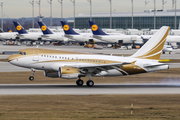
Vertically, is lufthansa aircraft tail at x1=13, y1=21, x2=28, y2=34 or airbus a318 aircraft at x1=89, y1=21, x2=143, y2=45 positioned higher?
lufthansa aircraft tail at x1=13, y1=21, x2=28, y2=34

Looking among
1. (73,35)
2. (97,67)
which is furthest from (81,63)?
(73,35)

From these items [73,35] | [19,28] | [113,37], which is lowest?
[113,37]

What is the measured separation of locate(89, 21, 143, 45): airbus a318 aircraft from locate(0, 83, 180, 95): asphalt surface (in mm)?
101781

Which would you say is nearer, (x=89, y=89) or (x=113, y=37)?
(x=89, y=89)

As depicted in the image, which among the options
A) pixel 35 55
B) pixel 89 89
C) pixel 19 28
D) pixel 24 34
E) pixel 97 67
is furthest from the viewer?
pixel 24 34

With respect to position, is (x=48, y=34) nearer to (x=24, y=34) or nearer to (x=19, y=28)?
(x=24, y=34)

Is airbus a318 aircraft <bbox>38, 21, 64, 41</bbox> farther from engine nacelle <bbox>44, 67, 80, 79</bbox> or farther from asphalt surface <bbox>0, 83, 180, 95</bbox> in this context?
engine nacelle <bbox>44, 67, 80, 79</bbox>

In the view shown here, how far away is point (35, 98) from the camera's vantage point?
31.2 m

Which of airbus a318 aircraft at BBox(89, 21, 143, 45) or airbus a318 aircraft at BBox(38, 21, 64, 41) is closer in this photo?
airbus a318 aircraft at BBox(89, 21, 143, 45)

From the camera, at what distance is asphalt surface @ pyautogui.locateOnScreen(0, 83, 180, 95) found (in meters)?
34.9

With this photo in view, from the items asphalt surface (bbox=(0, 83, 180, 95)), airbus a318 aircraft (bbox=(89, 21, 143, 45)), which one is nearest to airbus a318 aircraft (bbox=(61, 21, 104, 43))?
airbus a318 aircraft (bbox=(89, 21, 143, 45))

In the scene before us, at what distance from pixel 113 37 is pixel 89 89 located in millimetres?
108671

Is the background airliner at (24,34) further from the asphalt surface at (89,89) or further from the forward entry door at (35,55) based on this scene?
the forward entry door at (35,55)

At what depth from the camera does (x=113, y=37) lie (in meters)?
145
